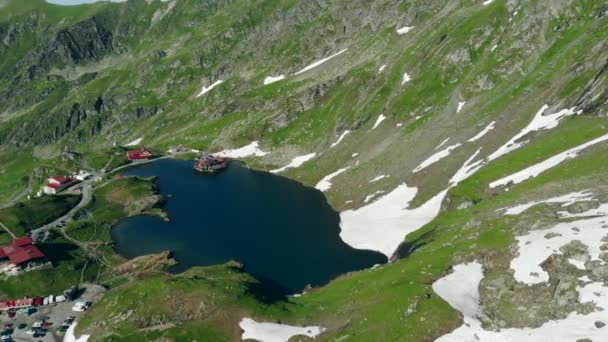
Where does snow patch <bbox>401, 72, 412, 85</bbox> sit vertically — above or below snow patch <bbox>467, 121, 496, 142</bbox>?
above

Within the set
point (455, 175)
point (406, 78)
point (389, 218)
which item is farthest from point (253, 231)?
point (406, 78)

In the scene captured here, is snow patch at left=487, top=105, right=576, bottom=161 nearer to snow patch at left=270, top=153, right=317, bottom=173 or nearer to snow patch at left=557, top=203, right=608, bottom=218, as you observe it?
snow patch at left=557, top=203, right=608, bottom=218

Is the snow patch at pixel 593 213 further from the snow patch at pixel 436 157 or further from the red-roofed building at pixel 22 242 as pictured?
the red-roofed building at pixel 22 242

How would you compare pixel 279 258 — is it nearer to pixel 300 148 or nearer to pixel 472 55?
pixel 300 148

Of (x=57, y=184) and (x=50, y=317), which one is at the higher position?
(x=57, y=184)

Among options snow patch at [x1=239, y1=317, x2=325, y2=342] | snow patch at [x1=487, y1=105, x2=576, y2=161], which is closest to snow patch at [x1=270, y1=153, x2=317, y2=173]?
snow patch at [x1=487, y1=105, x2=576, y2=161]

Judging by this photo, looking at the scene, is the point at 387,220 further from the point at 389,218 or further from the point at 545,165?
the point at 545,165

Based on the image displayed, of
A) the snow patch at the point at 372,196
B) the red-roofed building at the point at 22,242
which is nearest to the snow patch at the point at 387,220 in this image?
the snow patch at the point at 372,196
